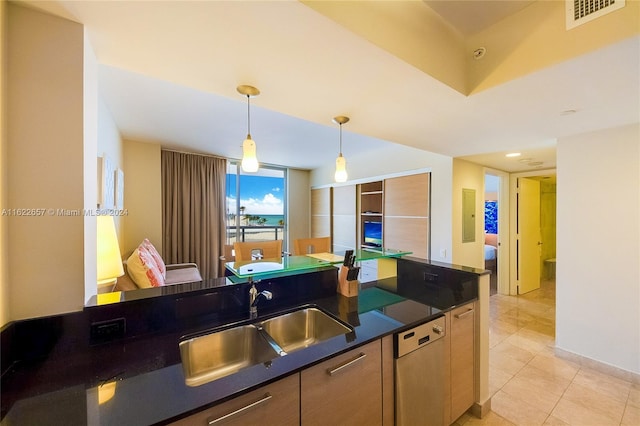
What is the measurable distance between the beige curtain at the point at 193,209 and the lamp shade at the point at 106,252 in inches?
117

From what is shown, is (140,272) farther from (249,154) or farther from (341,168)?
(341,168)

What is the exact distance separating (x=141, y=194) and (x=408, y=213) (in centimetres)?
405

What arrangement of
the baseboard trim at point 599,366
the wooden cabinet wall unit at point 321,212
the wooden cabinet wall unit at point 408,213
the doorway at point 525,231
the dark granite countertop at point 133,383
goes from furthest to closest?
1. the wooden cabinet wall unit at point 321,212
2. the doorway at point 525,231
3. the wooden cabinet wall unit at point 408,213
4. the baseboard trim at point 599,366
5. the dark granite countertop at point 133,383

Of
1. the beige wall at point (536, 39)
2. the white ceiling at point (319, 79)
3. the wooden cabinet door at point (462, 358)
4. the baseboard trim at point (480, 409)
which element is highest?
the beige wall at point (536, 39)

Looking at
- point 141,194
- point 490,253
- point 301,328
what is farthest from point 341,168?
point 490,253

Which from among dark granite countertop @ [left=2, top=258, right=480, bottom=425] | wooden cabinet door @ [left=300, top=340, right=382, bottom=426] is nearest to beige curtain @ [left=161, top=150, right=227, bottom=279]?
dark granite countertop @ [left=2, top=258, right=480, bottom=425]

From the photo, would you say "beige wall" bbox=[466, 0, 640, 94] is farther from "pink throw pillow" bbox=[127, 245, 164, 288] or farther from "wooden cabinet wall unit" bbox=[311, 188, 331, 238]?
"wooden cabinet wall unit" bbox=[311, 188, 331, 238]

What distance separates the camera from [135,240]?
3707mm

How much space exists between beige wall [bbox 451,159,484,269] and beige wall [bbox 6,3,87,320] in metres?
3.57

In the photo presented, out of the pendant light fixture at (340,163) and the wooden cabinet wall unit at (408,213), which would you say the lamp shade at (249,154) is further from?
the wooden cabinet wall unit at (408,213)

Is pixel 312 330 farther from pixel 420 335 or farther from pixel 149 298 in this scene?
pixel 149 298

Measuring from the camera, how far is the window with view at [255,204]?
5.09 metres

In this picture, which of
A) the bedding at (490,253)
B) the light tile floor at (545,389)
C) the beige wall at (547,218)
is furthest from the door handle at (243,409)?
the beige wall at (547,218)

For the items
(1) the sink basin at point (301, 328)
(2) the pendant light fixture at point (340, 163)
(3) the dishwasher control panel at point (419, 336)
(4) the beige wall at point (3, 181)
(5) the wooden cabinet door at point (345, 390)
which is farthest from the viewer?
(2) the pendant light fixture at point (340, 163)
